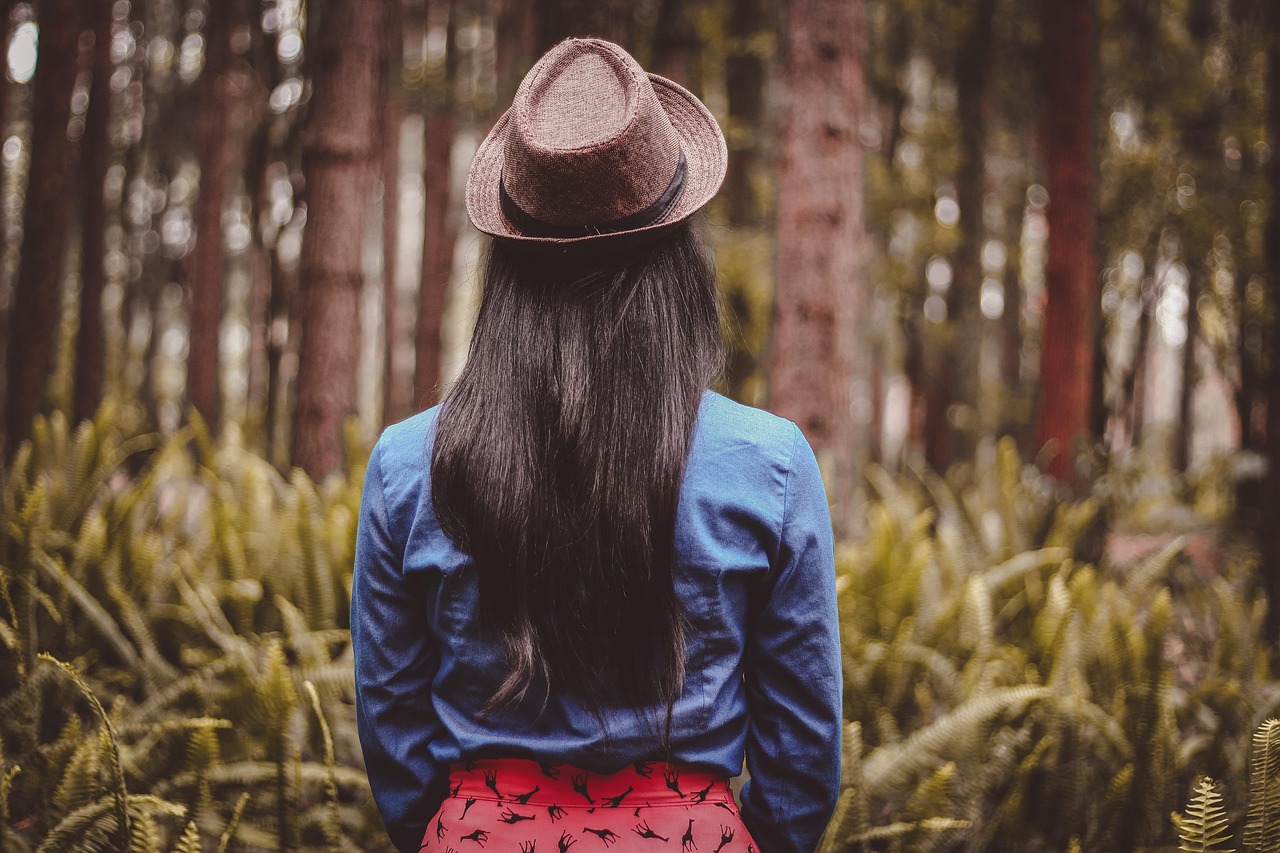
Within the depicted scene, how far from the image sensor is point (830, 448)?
478 cm

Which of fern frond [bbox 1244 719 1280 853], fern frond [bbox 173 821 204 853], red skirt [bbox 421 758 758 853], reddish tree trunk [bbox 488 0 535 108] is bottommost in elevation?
fern frond [bbox 173 821 204 853]

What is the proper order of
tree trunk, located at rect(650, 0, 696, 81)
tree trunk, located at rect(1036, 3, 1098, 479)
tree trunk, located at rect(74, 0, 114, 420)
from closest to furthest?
tree trunk, located at rect(1036, 3, 1098, 479)
tree trunk, located at rect(74, 0, 114, 420)
tree trunk, located at rect(650, 0, 696, 81)

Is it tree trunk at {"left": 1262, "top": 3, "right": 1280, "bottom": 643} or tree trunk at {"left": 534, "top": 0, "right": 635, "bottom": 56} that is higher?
A: tree trunk at {"left": 534, "top": 0, "right": 635, "bottom": 56}

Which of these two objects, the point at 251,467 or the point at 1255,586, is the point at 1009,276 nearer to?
the point at 1255,586

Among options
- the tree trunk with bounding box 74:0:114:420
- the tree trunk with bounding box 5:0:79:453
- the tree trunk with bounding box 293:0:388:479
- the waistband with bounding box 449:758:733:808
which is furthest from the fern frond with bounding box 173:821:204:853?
the tree trunk with bounding box 74:0:114:420

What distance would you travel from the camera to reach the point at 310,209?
19.0ft

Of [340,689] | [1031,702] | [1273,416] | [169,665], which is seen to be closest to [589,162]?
[340,689]

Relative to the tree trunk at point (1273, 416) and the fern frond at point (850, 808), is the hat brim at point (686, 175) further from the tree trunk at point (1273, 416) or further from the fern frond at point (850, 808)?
the tree trunk at point (1273, 416)

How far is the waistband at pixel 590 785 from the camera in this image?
59.0 inches

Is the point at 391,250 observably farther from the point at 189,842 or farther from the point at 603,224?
the point at 603,224

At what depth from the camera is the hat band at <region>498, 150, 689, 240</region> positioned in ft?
4.91

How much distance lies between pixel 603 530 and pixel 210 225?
10.6m

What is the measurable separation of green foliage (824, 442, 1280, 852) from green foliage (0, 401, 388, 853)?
1.78 meters

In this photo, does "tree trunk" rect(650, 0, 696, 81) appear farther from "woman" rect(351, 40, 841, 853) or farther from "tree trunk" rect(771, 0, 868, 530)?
"woman" rect(351, 40, 841, 853)
